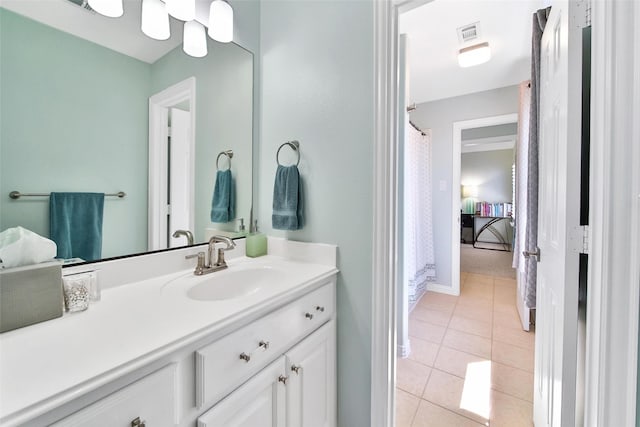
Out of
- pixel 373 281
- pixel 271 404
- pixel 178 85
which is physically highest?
pixel 178 85

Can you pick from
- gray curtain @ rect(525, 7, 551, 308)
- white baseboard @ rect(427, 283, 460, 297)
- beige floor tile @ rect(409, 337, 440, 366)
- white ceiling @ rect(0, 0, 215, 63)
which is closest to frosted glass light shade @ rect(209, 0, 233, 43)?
white ceiling @ rect(0, 0, 215, 63)

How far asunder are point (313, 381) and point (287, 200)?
800 millimetres

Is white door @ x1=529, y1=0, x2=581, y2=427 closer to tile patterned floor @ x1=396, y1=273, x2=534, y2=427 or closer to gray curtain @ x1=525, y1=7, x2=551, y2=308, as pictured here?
tile patterned floor @ x1=396, y1=273, x2=534, y2=427

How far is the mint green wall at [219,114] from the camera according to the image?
4.17 ft

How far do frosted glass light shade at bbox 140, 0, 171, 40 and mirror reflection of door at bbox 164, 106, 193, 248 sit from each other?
286 millimetres

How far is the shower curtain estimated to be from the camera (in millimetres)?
2752

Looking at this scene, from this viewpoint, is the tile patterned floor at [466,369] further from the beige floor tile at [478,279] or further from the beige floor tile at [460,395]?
the beige floor tile at [478,279]

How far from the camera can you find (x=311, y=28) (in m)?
1.32

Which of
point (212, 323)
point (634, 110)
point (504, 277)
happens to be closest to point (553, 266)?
point (634, 110)

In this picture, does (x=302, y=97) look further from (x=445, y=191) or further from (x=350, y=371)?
(x=445, y=191)

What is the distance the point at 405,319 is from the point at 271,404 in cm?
135

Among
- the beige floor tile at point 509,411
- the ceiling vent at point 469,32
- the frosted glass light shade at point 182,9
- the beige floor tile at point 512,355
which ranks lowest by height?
the beige floor tile at point 509,411

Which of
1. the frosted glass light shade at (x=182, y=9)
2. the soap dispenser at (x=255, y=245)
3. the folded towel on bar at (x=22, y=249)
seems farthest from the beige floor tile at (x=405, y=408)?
the frosted glass light shade at (x=182, y=9)

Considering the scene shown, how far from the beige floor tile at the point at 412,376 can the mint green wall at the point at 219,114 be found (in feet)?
4.62
